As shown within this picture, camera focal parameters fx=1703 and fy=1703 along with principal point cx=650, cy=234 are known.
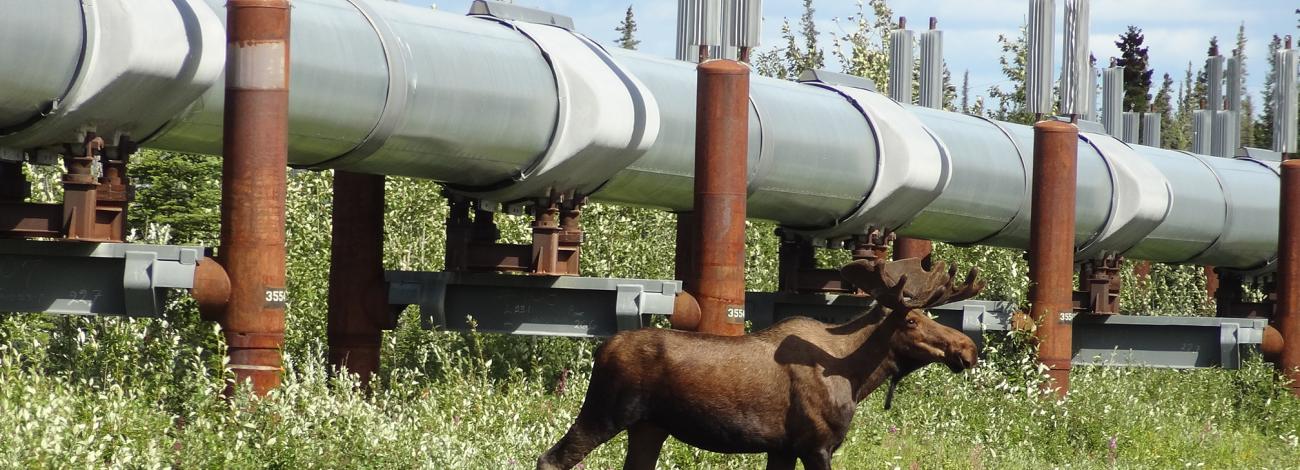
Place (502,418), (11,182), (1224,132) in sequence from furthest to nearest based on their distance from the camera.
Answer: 1. (1224,132)
2. (502,418)
3. (11,182)

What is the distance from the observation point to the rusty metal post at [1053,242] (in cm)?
1872

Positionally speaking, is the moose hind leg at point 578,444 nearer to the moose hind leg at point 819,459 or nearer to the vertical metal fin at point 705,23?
the moose hind leg at point 819,459

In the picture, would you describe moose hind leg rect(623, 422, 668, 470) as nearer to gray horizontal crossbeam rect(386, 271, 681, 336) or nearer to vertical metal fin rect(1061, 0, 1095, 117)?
gray horizontal crossbeam rect(386, 271, 681, 336)

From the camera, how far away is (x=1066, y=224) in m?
18.9

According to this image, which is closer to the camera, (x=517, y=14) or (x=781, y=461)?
(x=781, y=461)

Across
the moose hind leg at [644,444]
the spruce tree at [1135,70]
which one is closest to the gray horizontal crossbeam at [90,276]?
the moose hind leg at [644,444]

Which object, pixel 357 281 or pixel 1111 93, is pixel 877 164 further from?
pixel 1111 93

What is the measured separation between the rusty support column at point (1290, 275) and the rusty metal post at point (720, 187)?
33.0 ft

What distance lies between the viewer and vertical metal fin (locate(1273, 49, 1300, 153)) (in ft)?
78.8

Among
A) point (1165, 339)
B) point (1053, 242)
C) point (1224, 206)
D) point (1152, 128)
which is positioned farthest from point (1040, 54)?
point (1152, 128)

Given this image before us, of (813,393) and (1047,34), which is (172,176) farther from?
(813,393)

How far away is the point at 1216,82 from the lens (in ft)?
93.5

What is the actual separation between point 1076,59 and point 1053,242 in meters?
2.38

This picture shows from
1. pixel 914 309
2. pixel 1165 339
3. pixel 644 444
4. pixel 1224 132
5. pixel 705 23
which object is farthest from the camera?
pixel 1224 132
